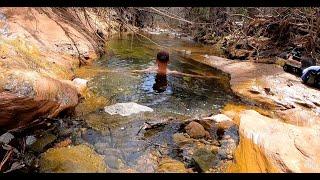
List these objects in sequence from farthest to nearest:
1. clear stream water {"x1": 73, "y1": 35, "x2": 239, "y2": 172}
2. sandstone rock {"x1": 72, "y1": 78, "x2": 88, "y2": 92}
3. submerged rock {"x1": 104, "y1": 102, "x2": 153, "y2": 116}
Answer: sandstone rock {"x1": 72, "y1": 78, "x2": 88, "y2": 92} → submerged rock {"x1": 104, "y1": 102, "x2": 153, "y2": 116} → clear stream water {"x1": 73, "y1": 35, "x2": 239, "y2": 172}

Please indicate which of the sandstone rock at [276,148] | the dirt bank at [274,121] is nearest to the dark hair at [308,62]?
the dirt bank at [274,121]

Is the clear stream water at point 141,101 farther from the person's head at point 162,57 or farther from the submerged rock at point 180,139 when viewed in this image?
the person's head at point 162,57

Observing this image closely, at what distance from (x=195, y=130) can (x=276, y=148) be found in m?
2.19

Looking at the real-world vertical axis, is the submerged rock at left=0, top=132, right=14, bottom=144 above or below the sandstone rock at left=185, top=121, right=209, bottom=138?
above

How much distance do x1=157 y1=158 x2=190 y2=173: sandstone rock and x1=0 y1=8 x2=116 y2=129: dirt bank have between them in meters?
2.54

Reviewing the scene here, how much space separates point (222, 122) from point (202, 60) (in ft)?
36.2

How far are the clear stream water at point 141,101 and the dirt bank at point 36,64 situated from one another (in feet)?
2.71

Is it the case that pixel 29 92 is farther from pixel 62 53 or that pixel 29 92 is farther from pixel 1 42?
pixel 62 53

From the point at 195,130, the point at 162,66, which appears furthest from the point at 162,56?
the point at 195,130

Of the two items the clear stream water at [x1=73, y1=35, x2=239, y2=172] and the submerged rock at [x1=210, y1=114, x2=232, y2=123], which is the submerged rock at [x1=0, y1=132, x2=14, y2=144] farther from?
the submerged rock at [x1=210, y1=114, x2=232, y2=123]

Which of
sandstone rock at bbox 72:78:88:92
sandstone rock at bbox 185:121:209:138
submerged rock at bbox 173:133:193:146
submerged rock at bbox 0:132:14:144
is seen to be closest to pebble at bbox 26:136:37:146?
submerged rock at bbox 0:132:14:144

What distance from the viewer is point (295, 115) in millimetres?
8461

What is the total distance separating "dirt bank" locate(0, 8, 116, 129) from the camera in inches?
218

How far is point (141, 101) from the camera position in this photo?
356 inches
